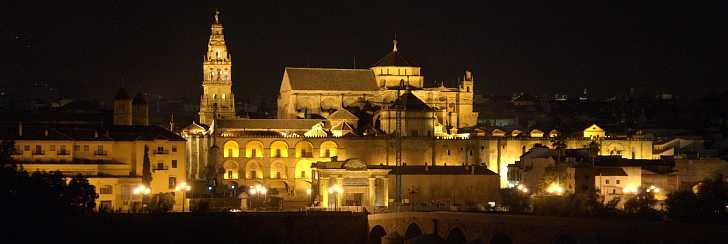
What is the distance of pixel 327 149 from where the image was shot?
90500 millimetres

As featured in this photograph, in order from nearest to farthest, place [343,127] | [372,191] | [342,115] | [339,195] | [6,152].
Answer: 1. [6,152]
2. [339,195]
3. [372,191]
4. [343,127]
5. [342,115]

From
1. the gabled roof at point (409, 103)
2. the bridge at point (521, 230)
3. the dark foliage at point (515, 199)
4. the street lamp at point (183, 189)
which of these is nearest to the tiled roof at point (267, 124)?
the gabled roof at point (409, 103)

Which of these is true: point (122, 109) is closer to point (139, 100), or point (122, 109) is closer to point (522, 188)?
point (139, 100)

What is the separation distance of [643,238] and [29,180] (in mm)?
28150

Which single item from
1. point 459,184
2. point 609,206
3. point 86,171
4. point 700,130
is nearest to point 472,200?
point 459,184

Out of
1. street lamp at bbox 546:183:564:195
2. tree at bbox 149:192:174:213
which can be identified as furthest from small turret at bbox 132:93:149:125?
street lamp at bbox 546:183:564:195

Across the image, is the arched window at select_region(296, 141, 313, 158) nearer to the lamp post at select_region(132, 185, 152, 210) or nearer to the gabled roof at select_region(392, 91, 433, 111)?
the gabled roof at select_region(392, 91, 433, 111)

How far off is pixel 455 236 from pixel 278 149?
36.6 m

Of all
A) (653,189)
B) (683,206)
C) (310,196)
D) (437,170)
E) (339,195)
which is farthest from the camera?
(310,196)

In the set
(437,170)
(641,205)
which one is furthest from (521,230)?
(437,170)

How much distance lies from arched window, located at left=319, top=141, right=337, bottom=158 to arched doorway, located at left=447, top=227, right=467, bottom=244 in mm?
36164

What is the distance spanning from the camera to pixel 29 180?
60031mm

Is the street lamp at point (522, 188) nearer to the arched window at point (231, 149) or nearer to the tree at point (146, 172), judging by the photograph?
the arched window at point (231, 149)

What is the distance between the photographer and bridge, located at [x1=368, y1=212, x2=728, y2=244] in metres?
42.8
